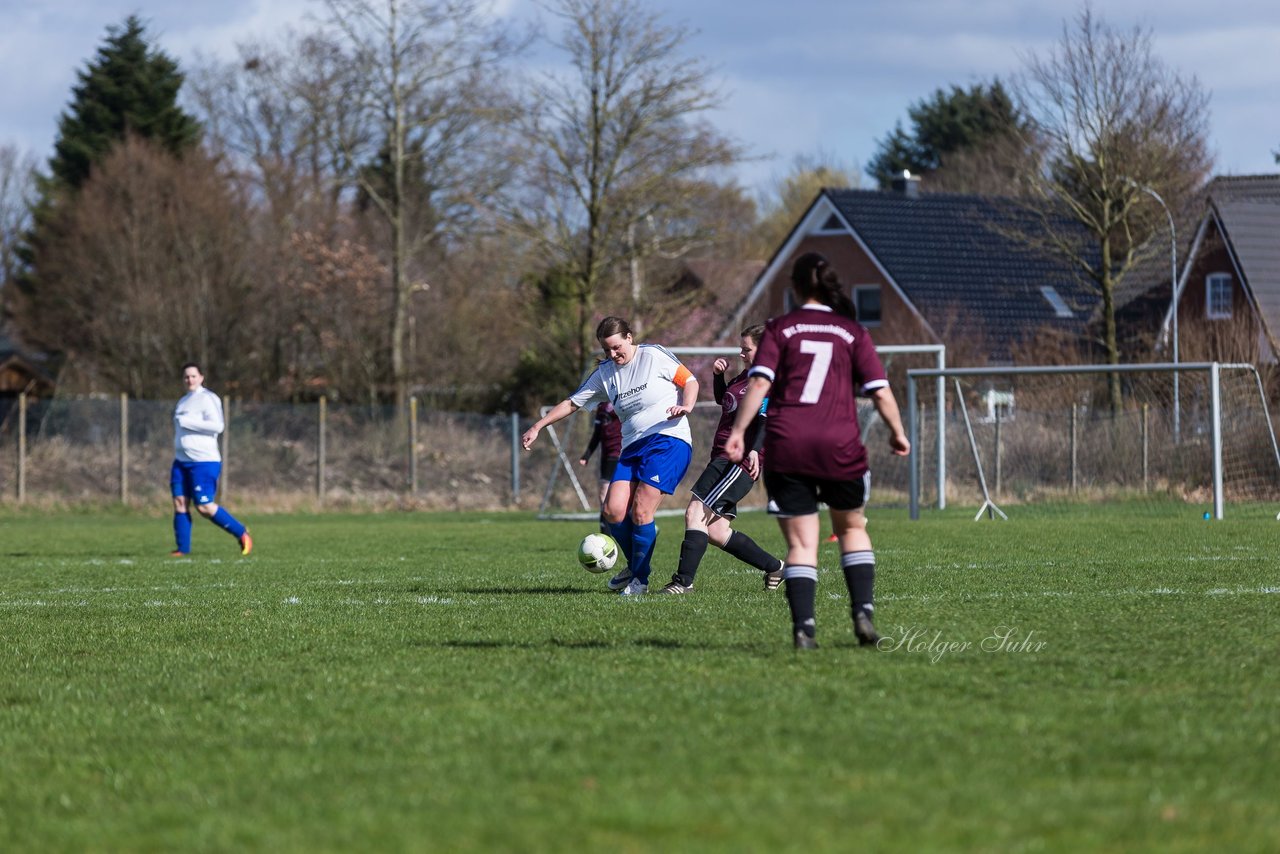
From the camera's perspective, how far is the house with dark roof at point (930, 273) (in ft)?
144

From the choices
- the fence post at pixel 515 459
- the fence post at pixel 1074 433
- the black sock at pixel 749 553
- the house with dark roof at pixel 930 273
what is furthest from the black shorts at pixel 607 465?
the house with dark roof at pixel 930 273

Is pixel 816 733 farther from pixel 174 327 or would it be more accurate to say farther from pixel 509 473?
pixel 174 327

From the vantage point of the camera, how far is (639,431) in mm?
10664

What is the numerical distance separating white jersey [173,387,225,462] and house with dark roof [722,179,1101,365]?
27311 millimetres

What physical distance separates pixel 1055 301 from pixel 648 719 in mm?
42483

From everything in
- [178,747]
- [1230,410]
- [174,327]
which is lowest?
[178,747]

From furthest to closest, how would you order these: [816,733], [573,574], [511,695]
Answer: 1. [573,574]
2. [511,695]
3. [816,733]

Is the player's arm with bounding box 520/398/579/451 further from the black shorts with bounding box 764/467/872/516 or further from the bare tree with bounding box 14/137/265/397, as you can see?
the bare tree with bounding box 14/137/265/397

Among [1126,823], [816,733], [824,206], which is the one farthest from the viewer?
[824,206]

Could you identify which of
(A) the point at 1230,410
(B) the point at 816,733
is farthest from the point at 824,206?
(B) the point at 816,733

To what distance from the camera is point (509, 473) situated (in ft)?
110

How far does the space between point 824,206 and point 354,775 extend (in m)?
44.3

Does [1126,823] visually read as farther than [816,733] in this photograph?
No

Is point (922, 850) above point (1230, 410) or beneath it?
beneath
